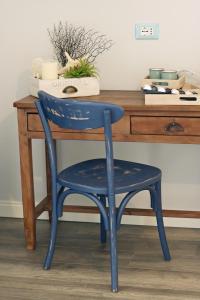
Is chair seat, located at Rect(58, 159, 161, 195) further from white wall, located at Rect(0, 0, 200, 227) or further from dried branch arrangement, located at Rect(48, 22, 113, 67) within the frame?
dried branch arrangement, located at Rect(48, 22, 113, 67)

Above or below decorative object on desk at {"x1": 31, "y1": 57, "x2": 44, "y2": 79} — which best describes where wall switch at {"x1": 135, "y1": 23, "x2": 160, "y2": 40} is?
above

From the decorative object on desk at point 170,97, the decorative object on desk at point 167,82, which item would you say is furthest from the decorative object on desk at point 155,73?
the decorative object on desk at point 170,97

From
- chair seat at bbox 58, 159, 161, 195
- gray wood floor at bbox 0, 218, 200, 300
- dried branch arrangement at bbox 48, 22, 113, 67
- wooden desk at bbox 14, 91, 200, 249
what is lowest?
gray wood floor at bbox 0, 218, 200, 300

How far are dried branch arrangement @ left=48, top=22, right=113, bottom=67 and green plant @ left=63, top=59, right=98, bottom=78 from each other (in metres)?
0.16

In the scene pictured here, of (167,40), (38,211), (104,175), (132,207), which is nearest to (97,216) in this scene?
(132,207)

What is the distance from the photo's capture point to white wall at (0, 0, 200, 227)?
2.79m

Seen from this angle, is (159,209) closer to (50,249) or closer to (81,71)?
(50,249)

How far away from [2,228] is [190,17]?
1586 millimetres

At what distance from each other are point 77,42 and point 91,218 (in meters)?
1.03

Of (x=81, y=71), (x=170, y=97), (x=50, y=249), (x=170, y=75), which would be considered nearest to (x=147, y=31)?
(x=170, y=75)

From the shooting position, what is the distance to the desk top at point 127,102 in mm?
2391

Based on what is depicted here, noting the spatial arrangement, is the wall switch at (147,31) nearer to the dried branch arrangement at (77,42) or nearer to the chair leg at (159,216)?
the dried branch arrangement at (77,42)

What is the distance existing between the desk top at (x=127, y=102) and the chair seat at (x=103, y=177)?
295 millimetres

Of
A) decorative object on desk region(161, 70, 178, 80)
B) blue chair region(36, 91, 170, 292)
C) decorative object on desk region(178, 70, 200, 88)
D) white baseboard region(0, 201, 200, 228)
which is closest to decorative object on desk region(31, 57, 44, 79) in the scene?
blue chair region(36, 91, 170, 292)
